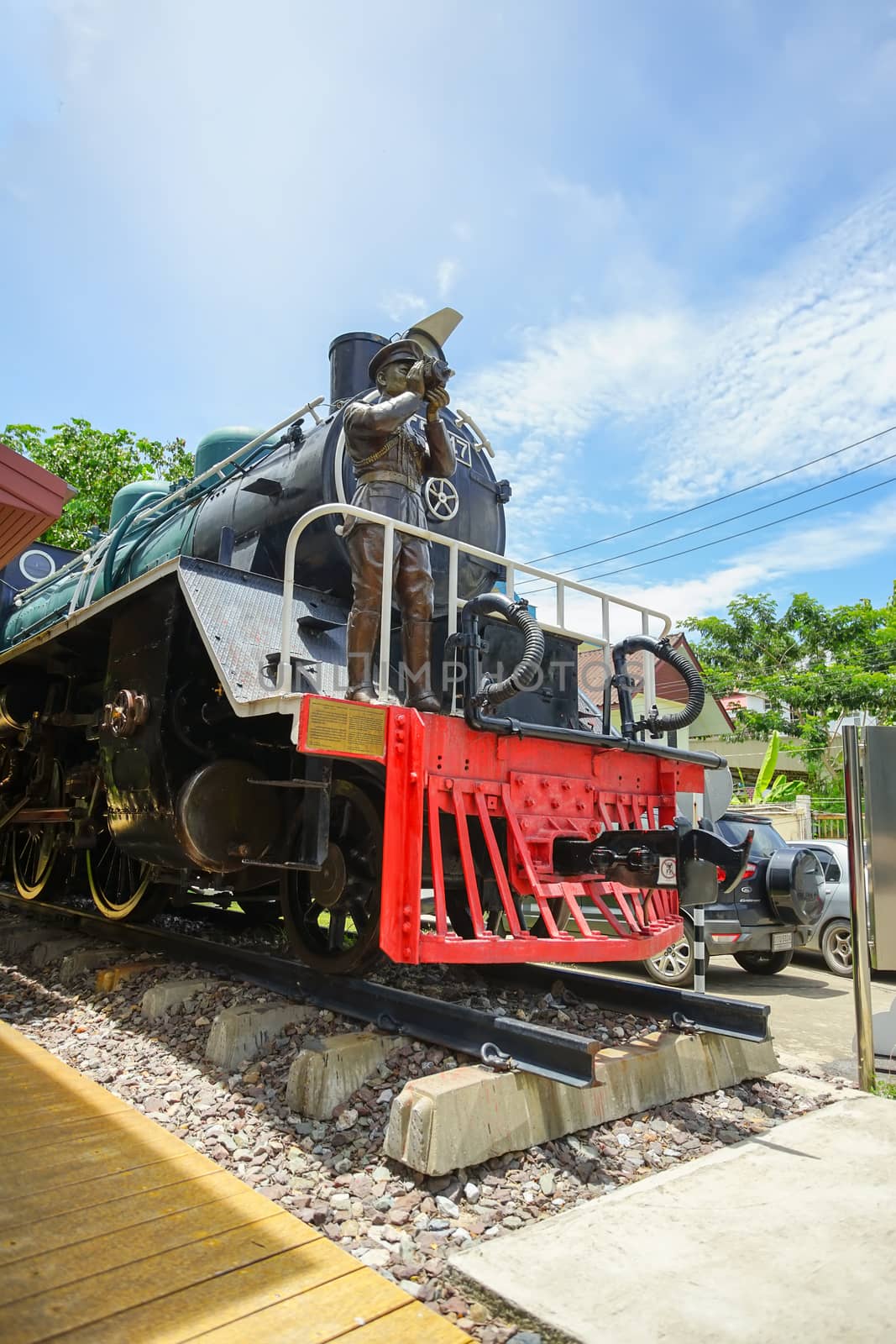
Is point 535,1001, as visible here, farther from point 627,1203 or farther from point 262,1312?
point 262,1312

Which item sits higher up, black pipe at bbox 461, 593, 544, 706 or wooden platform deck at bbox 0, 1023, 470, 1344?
black pipe at bbox 461, 593, 544, 706

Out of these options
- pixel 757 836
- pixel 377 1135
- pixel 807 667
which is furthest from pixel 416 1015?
pixel 807 667

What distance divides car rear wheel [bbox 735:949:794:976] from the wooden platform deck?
20.7ft

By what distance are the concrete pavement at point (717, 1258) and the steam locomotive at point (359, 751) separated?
905mm

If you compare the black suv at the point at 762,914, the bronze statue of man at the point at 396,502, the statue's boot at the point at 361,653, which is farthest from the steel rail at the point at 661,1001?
the black suv at the point at 762,914

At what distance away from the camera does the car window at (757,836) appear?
7891 mm

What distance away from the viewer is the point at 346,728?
3.33m

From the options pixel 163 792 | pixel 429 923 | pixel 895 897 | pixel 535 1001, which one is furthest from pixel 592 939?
pixel 429 923

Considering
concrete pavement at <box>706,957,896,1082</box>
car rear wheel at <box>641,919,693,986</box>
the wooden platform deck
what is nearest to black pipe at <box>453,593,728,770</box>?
the wooden platform deck

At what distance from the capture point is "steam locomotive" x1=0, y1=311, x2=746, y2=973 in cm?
346

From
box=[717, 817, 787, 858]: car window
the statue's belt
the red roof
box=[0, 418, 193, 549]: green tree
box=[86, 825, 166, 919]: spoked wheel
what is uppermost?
box=[0, 418, 193, 549]: green tree

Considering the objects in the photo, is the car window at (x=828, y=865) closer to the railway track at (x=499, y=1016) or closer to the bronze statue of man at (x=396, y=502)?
the railway track at (x=499, y=1016)

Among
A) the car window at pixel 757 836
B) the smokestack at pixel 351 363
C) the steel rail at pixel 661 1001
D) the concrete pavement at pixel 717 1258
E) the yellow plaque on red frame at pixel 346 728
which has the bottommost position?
the concrete pavement at pixel 717 1258

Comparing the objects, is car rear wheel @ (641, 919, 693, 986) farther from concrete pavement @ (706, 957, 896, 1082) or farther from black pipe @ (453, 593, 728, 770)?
black pipe @ (453, 593, 728, 770)
